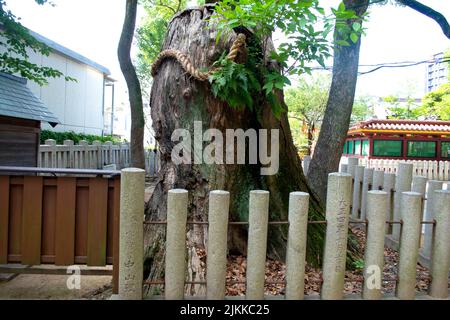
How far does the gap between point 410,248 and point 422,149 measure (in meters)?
16.5

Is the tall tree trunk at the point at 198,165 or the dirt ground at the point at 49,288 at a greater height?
the tall tree trunk at the point at 198,165

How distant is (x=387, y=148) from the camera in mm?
16422

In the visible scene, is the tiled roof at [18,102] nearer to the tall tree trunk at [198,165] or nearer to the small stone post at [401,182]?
the tall tree trunk at [198,165]

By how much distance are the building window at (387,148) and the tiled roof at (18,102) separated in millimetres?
15060

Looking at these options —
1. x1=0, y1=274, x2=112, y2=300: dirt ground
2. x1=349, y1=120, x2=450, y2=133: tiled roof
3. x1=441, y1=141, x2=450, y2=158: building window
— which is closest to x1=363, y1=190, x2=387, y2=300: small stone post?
x1=0, y1=274, x2=112, y2=300: dirt ground

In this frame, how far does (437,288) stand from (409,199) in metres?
0.78

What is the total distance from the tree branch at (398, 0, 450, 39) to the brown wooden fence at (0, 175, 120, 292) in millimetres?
7114

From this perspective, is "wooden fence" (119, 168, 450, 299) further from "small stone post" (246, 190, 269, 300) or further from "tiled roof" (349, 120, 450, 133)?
"tiled roof" (349, 120, 450, 133)

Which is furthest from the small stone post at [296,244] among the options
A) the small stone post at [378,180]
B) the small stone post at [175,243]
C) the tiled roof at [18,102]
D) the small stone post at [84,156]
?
the small stone post at [84,156]

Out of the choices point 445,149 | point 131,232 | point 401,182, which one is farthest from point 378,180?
point 445,149

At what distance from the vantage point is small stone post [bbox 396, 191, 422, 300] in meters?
2.58

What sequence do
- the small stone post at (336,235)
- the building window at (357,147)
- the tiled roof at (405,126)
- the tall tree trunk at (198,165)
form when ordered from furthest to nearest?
the building window at (357,147)
the tiled roof at (405,126)
the tall tree trunk at (198,165)
the small stone post at (336,235)

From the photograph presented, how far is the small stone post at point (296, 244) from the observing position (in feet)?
7.97
